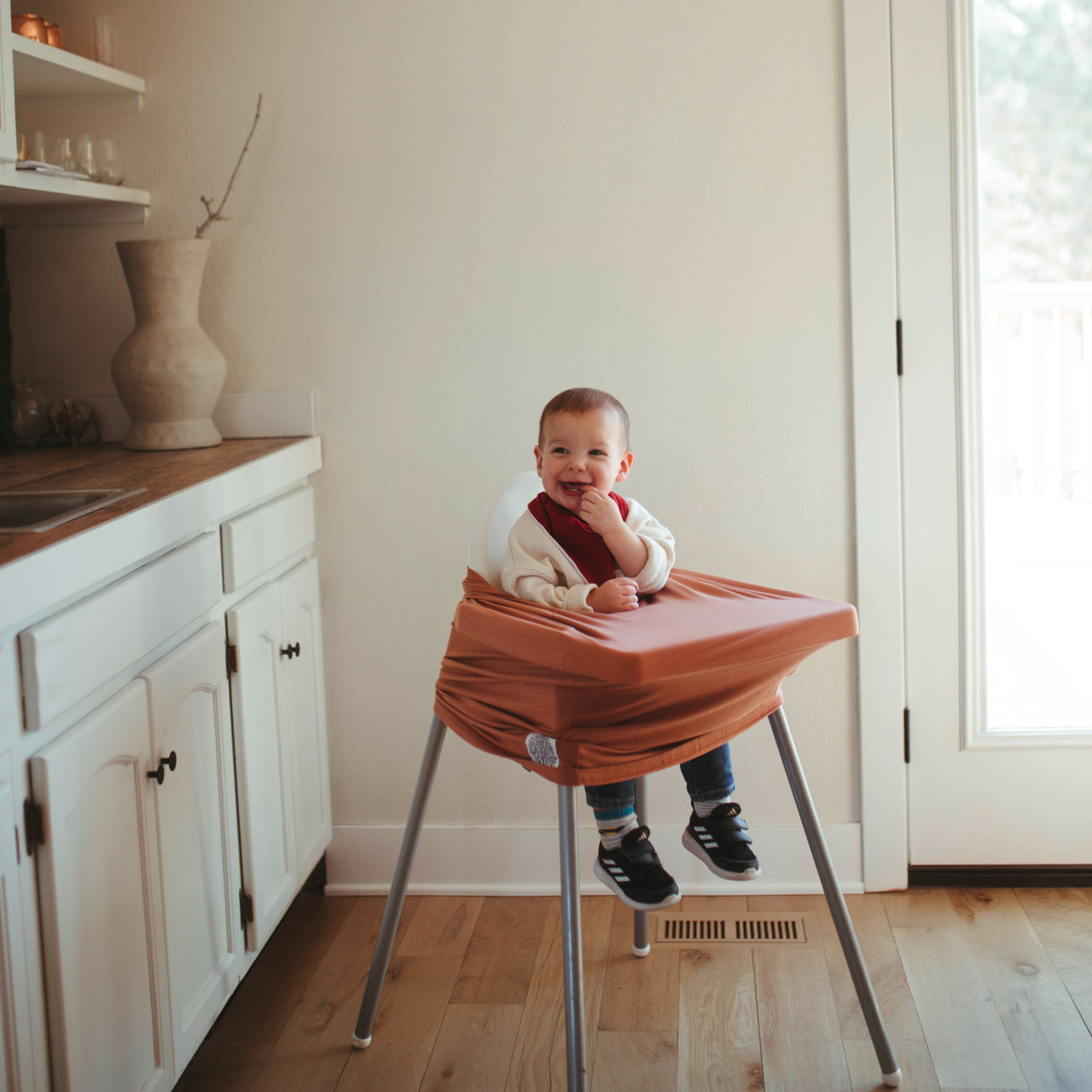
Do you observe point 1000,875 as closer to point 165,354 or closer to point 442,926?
point 442,926

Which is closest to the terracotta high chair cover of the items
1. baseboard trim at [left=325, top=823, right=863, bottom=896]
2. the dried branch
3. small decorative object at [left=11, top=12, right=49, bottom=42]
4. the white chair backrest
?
the white chair backrest

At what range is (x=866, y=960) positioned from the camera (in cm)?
205

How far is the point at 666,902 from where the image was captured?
1.63 meters

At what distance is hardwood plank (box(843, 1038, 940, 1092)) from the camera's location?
170 centimetres

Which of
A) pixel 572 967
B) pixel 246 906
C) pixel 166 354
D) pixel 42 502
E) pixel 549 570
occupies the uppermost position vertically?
pixel 166 354

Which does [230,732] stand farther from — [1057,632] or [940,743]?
[1057,632]

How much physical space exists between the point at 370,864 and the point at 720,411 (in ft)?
3.85

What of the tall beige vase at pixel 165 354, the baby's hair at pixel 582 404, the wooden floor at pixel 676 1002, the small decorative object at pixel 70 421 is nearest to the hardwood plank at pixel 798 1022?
the wooden floor at pixel 676 1002

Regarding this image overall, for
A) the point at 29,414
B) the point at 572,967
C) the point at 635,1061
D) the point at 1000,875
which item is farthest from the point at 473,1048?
the point at 29,414

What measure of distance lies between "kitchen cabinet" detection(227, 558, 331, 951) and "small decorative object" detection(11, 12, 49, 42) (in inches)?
41.2

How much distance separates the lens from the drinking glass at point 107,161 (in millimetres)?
2121

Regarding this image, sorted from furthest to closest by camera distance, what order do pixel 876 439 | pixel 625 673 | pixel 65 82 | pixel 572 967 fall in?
pixel 876 439
pixel 65 82
pixel 572 967
pixel 625 673

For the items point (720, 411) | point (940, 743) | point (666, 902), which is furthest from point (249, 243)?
point (940, 743)

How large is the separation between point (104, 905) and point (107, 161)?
1.39m
